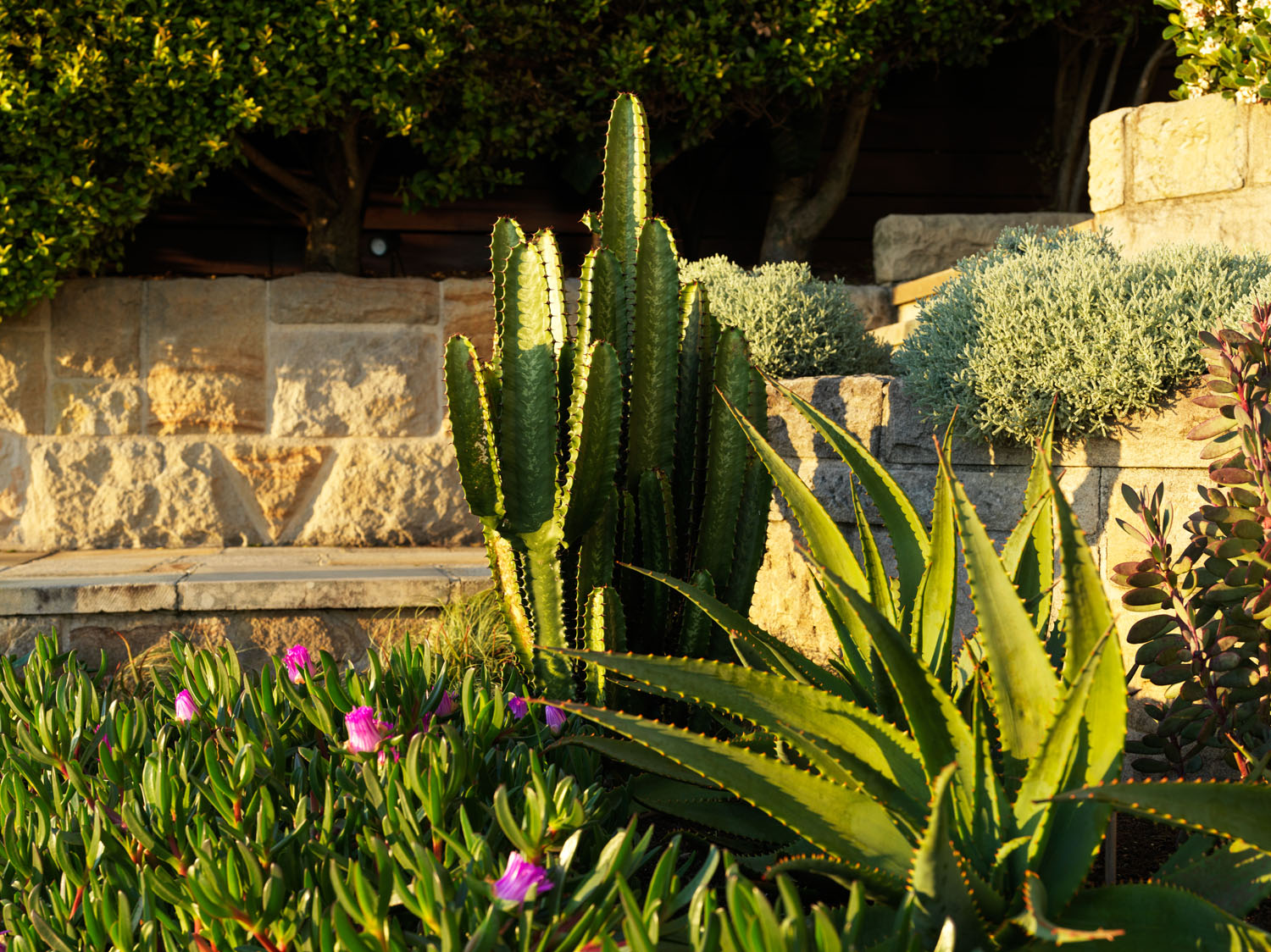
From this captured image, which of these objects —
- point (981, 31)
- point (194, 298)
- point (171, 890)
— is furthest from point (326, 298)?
point (171, 890)

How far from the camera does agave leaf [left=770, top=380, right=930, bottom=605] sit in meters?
1.65

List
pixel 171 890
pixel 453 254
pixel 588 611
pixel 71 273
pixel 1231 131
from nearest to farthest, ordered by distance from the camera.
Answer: pixel 171 890 → pixel 588 611 → pixel 1231 131 → pixel 71 273 → pixel 453 254

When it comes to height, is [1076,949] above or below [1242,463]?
below

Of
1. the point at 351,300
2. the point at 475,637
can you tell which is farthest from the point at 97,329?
the point at 475,637

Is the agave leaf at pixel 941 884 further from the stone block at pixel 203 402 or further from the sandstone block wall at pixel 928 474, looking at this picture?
the stone block at pixel 203 402

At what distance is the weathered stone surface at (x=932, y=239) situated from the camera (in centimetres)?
441

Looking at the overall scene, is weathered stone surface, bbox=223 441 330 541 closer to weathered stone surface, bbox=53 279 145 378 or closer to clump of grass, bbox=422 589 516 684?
weathered stone surface, bbox=53 279 145 378

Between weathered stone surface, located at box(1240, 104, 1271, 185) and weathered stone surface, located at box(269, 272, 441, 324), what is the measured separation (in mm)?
2922

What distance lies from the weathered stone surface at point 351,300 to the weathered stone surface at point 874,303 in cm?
178

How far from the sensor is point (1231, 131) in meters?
3.28

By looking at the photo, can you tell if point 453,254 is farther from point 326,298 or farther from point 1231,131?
point 1231,131

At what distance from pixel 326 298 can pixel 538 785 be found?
3404mm

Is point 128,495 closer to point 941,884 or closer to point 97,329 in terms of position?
point 97,329

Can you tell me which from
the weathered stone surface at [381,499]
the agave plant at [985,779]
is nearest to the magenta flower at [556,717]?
the agave plant at [985,779]
